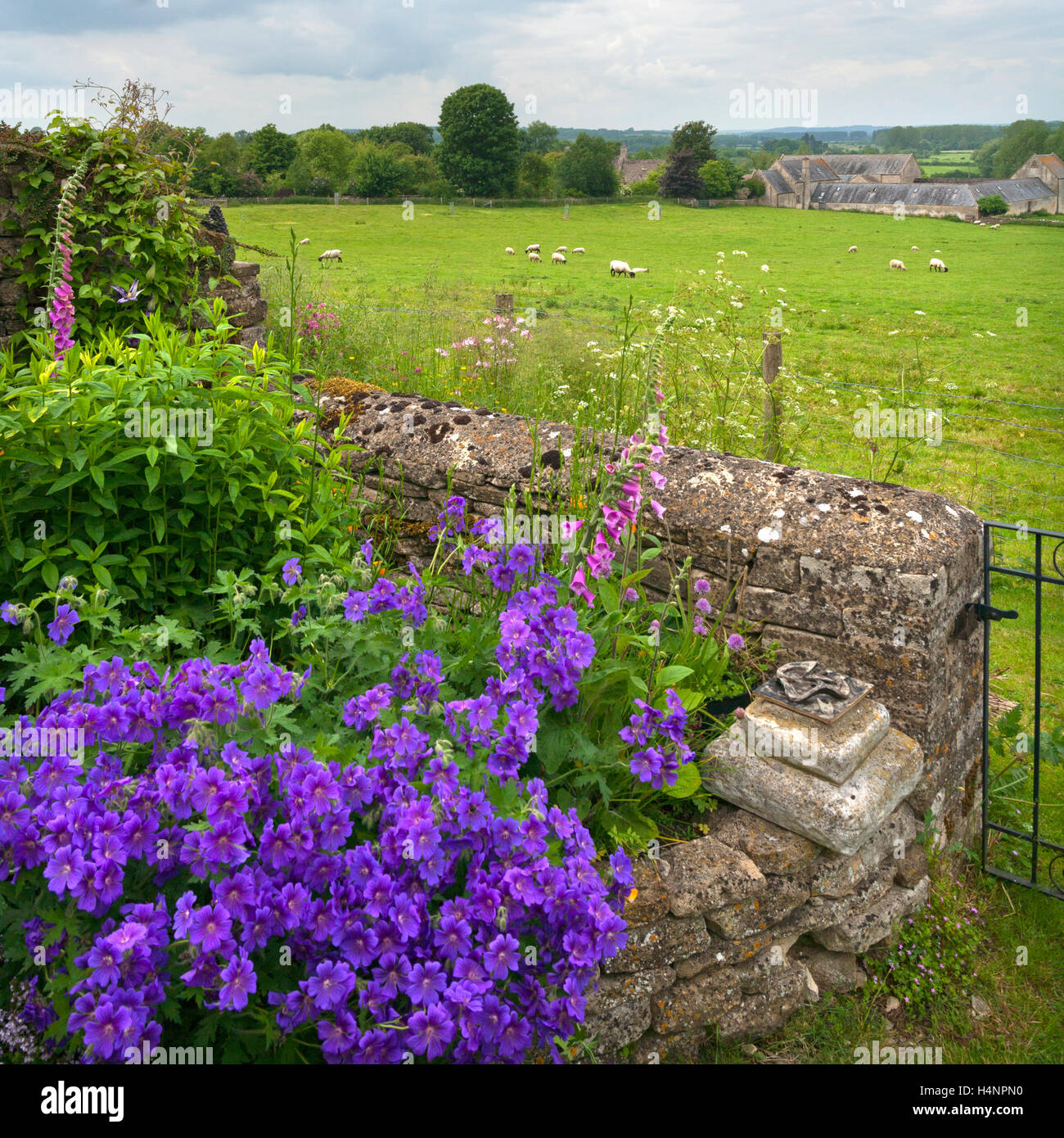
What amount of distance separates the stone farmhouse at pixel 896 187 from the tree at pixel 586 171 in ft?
42.3

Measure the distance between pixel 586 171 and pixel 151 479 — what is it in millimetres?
54995

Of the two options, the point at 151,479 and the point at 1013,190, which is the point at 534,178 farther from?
the point at 151,479

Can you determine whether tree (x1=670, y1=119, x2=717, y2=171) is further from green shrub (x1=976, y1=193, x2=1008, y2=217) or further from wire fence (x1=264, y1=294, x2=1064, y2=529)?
wire fence (x1=264, y1=294, x2=1064, y2=529)

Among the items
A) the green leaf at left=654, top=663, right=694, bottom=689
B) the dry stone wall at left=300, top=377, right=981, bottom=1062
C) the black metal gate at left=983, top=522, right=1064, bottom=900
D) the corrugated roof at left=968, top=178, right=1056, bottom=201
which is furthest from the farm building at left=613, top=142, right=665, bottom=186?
the green leaf at left=654, top=663, right=694, bottom=689

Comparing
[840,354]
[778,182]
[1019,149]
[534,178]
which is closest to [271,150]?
[534,178]

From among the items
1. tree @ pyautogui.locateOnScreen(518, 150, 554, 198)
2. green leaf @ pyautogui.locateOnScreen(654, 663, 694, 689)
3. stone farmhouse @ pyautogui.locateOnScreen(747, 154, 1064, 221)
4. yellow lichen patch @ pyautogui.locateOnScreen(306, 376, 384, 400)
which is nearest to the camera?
green leaf @ pyautogui.locateOnScreen(654, 663, 694, 689)

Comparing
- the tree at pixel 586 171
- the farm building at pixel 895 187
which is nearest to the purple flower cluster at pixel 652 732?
the tree at pixel 586 171

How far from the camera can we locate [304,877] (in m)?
1.92

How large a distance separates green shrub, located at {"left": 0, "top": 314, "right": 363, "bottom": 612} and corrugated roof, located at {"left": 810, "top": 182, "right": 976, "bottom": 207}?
59.0 metres

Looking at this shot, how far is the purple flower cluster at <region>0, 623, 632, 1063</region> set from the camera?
1.77 meters
